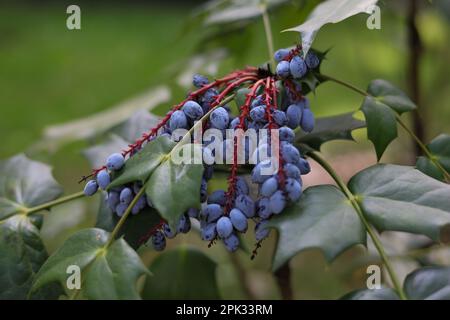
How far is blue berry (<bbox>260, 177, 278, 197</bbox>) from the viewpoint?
0.78 meters

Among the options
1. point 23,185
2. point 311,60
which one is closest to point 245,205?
point 311,60

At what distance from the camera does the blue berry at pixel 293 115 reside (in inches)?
35.5

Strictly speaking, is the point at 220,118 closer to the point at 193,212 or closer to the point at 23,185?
the point at 193,212

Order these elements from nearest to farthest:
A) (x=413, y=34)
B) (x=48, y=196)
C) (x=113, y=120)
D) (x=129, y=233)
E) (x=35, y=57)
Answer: (x=129, y=233)
(x=48, y=196)
(x=113, y=120)
(x=413, y=34)
(x=35, y=57)

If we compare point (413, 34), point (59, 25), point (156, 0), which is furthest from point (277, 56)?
point (156, 0)

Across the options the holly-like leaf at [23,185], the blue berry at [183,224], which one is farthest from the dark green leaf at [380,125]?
the holly-like leaf at [23,185]

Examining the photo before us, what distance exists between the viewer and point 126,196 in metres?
0.88

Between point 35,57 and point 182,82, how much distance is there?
13.6 feet

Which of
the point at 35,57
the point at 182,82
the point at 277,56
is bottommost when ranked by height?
the point at 35,57

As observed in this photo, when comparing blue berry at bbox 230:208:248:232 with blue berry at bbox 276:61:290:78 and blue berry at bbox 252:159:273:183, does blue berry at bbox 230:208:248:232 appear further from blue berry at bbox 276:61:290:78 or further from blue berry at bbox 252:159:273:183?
blue berry at bbox 276:61:290:78

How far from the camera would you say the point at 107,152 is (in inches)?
48.1

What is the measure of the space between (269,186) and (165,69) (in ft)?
3.97
